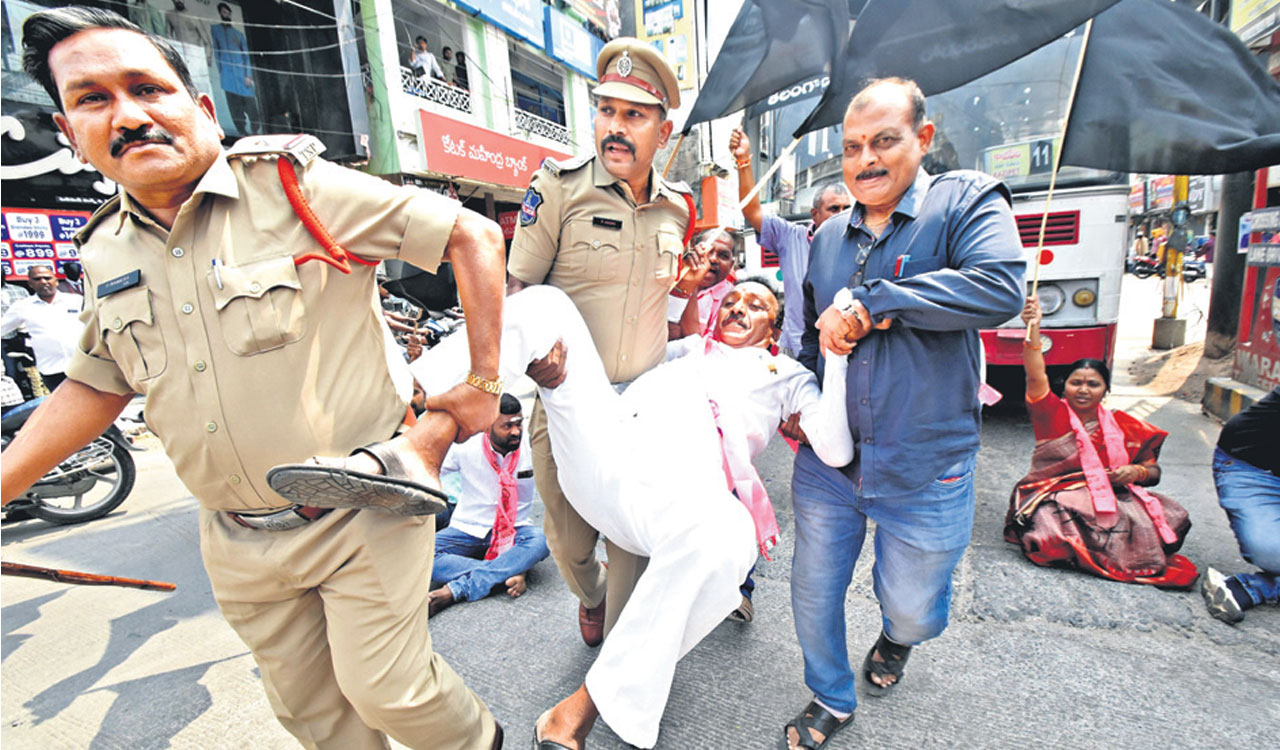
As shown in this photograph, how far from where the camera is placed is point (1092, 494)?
8.63 feet

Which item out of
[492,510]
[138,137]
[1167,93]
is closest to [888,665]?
[492,510]

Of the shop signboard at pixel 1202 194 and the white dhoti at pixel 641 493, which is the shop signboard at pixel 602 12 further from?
the shop signboard at pixel 1202 194

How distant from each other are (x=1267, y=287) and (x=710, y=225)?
417 centimetres

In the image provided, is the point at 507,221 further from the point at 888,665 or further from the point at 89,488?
the point at 888,665

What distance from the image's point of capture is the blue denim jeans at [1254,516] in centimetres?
229

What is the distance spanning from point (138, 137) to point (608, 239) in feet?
4.23

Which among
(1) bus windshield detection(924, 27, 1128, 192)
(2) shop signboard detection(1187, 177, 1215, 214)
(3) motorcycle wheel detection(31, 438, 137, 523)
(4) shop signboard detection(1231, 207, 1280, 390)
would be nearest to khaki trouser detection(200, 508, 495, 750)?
(3) motorcycle wheel detection(31, 438, 137, 523)

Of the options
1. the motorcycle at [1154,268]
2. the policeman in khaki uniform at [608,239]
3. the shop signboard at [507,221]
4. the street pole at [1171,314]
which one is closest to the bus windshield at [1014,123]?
the policeman in khaki uniform at [608,239]

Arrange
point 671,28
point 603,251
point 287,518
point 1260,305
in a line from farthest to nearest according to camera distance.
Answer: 1. point 671,28
2. point 1260,305
3. point 603,251
4. point 287,518

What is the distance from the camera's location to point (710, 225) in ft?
10.4

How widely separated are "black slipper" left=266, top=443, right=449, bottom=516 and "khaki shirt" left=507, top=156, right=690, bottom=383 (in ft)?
3.69

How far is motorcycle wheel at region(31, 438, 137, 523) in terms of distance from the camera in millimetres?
3801

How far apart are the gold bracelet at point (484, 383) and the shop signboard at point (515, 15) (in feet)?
41.1

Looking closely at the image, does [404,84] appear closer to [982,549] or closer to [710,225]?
[710,225]
